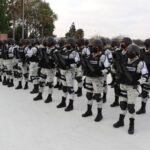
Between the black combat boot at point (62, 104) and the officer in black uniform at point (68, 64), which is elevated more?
the officer in black uniform at point (68, 64)

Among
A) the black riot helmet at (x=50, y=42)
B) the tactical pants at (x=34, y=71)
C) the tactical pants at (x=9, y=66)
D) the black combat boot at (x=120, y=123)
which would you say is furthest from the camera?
the tactical pants at (x=9, y=66)

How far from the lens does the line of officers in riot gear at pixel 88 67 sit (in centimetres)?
798

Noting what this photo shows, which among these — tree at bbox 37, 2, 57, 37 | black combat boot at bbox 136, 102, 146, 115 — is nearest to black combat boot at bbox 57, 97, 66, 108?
black combat boot at bbox 136, 102, 146, 115

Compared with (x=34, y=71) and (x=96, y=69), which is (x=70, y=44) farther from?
(x=34, y=71)

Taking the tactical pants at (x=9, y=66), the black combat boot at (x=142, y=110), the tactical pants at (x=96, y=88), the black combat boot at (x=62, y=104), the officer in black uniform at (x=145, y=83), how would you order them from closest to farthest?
1. the tactical pants at (x=96, y=88)
2. the officer in black uniform at (x=145, y=83)
3. the black combat boot at (x=142, y=110)
4. the black combat boot at (x=62, y=104)
5. the tactical pants at (x=9, y=66)

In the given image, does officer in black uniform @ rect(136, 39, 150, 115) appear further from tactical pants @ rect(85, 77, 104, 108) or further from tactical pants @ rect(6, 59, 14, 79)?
tactical pants @ rect(6, 59, 14, 79)

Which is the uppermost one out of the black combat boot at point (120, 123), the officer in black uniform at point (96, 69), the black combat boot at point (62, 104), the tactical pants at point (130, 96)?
the officer in black uniform at point (96, 69)

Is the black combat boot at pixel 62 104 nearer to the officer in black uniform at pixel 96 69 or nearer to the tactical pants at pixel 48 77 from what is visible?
the tactical pants at pixel 48 77

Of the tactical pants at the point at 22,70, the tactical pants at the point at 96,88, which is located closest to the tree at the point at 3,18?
the tactical pants at the point at 22,70

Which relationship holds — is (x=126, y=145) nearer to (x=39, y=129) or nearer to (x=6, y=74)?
(x=39, y=129)

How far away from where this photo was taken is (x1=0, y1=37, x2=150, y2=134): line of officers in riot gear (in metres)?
7.98

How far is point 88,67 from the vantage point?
8.88 meters

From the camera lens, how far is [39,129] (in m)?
8.13

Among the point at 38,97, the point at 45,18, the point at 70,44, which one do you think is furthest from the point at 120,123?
the point at 45,18
